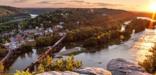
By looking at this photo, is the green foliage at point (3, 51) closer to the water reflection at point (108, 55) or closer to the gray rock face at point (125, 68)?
the water reflection at point (108, 55)

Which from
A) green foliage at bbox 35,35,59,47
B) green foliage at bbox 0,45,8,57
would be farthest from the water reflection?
green foliage at bbox 0,45,8,57

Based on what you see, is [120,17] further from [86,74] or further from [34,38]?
[86,74]

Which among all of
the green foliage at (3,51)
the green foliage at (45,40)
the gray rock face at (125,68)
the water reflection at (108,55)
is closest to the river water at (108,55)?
the water reflection at (108,55)

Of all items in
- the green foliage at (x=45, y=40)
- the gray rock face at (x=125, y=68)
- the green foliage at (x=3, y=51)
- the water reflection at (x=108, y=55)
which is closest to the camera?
the gray rock face at (x=125, y=68)

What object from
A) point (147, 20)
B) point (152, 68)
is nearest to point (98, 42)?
point (147, 20)

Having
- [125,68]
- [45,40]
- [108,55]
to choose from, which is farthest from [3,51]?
[125,68]

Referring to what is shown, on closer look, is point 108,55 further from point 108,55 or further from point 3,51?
point 3,51
